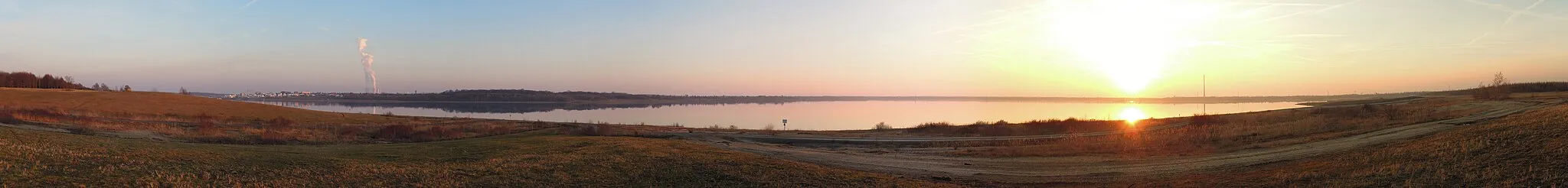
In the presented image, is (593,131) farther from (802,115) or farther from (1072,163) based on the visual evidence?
(802,115)

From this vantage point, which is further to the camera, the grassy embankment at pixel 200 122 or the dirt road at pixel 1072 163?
the grassy embankment at pixel 200 122

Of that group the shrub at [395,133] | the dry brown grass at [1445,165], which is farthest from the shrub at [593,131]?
the dry brown grass at [1445,165]

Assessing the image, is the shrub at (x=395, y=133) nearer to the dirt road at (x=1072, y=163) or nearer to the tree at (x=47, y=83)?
the dirt road at (x=1072, y=163)

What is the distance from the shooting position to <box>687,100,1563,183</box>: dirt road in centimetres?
1452

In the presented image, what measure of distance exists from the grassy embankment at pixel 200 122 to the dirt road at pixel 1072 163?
15450 millimetres

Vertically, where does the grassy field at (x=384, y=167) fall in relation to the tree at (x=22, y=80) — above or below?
below

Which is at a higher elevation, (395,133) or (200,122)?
(200,122)

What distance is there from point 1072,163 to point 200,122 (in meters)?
37.2

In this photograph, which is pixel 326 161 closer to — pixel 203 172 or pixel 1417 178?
pixel 203 172

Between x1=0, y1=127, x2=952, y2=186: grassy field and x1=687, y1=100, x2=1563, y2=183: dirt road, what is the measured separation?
2245 millimetres

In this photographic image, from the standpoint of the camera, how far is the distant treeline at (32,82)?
229 ft

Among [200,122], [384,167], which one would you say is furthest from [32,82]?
[384,167]

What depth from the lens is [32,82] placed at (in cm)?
7325

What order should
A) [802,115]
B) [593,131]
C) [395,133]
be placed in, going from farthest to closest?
[802,115], [593,131], [395,133]
